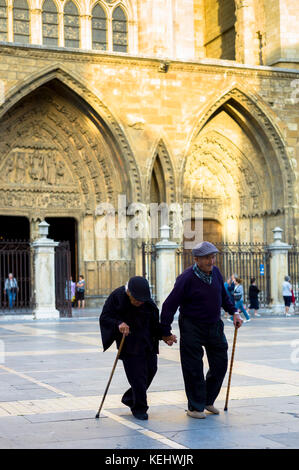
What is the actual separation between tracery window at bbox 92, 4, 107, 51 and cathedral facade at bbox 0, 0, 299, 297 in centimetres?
3

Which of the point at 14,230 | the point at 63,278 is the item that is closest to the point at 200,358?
the point at 63,278

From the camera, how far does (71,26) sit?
23.3 m

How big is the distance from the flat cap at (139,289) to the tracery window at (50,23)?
60.6ft

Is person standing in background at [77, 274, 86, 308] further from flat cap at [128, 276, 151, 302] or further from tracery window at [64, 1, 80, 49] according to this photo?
flat cap at [128, 276, 151, 302]

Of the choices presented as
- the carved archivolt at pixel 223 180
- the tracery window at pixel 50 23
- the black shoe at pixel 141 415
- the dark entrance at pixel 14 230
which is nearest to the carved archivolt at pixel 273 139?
the carved archivolt at pixel 223 180

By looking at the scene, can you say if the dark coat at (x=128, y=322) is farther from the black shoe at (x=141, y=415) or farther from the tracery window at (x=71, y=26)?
the tracery window at (x=71, y=26)

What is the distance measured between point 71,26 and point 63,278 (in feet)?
28.9

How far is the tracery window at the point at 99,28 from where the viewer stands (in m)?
23.5

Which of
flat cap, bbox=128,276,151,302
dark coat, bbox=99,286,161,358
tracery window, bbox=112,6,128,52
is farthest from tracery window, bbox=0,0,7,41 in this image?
flat cap, bbox=128,276,151,302

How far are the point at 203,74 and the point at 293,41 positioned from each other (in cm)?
357

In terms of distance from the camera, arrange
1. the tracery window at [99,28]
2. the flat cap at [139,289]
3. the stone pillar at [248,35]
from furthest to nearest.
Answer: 1. the stone pillar at [248,35]
2. the tracery window at [99,28]
3. the flat cap at [139,289]

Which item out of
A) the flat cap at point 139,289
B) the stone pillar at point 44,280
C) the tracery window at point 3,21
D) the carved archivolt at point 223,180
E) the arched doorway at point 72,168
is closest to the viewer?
the flat cap at point 139,289

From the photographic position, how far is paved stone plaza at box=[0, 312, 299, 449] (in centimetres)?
475
